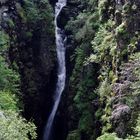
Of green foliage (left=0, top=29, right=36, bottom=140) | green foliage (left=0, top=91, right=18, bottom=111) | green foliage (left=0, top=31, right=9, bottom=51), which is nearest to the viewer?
green foliage (left=0, top=29, right=36, bottom=140)

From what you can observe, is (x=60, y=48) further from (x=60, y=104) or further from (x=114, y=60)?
(x=114, y=60)

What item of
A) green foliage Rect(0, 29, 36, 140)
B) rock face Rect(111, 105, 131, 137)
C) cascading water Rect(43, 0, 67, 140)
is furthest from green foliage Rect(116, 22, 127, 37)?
cascading water Rect(43, 0, 67, 140)

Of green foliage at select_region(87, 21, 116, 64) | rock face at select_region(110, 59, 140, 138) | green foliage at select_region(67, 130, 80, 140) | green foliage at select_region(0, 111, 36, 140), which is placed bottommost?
green foliage at select_region(67, 130, 80, 140)

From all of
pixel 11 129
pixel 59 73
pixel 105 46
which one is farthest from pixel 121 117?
pixel 59 73

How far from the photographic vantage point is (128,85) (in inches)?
936

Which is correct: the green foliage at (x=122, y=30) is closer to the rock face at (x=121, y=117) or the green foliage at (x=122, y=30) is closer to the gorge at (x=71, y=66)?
the gorge at (x=71, y=66)

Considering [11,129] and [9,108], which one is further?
[9,108]

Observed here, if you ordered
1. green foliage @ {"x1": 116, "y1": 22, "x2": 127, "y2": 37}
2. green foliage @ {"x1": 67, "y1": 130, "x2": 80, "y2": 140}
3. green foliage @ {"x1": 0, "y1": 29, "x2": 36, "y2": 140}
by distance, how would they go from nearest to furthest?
1. green foliage @ {"x1": 0, "y1": 29, "x2": 36, "y2": 140}
2. green foliage @ {"x1": 116, "y1": 22, "x2": 127, "y2": 37}
3. green foliage @ {"x1": 67, "y1": 130, "x2": 80, "y2": 140}

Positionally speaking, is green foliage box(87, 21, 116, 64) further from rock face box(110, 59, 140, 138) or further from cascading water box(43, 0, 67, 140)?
cascading water box(43, 0, 67, 140)

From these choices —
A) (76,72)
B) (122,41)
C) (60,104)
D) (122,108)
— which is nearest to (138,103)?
(122,108)

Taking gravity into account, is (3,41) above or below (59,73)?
above

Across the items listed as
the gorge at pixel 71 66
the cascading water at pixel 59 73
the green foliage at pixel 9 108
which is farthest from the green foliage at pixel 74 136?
the cascading water at pixel 59 73

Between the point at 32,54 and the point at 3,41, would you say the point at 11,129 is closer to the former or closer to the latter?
the point at 3,41

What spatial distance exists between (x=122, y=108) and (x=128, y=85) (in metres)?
1.42
